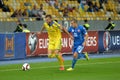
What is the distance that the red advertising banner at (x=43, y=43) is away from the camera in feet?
81.1

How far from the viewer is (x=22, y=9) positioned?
30.8m

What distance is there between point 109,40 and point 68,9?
6965 millimetres

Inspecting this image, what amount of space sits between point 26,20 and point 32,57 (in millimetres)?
4533

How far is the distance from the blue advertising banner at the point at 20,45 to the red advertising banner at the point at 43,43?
28cm

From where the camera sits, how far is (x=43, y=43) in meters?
25.6

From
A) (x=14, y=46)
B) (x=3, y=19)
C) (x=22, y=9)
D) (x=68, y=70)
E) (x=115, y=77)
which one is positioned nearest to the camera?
(x=115, y=77)

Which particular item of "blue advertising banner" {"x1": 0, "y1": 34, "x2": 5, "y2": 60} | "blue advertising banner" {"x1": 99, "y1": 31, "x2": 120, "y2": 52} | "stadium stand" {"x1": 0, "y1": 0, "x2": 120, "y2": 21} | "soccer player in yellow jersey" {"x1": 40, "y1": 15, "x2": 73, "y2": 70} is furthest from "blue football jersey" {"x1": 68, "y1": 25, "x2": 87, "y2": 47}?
"stadium stand" {"x1": 0, "y1": 0, "x2": 120, "y2": 21}

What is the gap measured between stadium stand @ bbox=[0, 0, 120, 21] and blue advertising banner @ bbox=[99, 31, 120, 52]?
134 inches

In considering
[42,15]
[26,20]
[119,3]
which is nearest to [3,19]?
[26,20]

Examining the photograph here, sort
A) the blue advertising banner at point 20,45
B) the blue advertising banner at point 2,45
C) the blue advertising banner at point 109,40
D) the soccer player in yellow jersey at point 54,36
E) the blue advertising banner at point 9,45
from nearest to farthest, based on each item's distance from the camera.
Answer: the soccer player in yellow jersey at point 54,36, the blue advertising banner at point 2,45, the blue advertising banner at point 9,45, the blue advertising banner at point 20,45, the blue advertising banner at point 109,40

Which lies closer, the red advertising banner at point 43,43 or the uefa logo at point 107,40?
the red advertising banner at point 43,43

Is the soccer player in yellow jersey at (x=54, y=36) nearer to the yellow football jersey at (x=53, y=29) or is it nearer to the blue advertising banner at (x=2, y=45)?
the yellow football jersey at (x=53, y=29)

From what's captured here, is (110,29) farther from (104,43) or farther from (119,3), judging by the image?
(119,3)

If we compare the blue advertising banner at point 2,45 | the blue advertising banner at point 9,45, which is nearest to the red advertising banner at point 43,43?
the blue advertising banner at point 9,45
